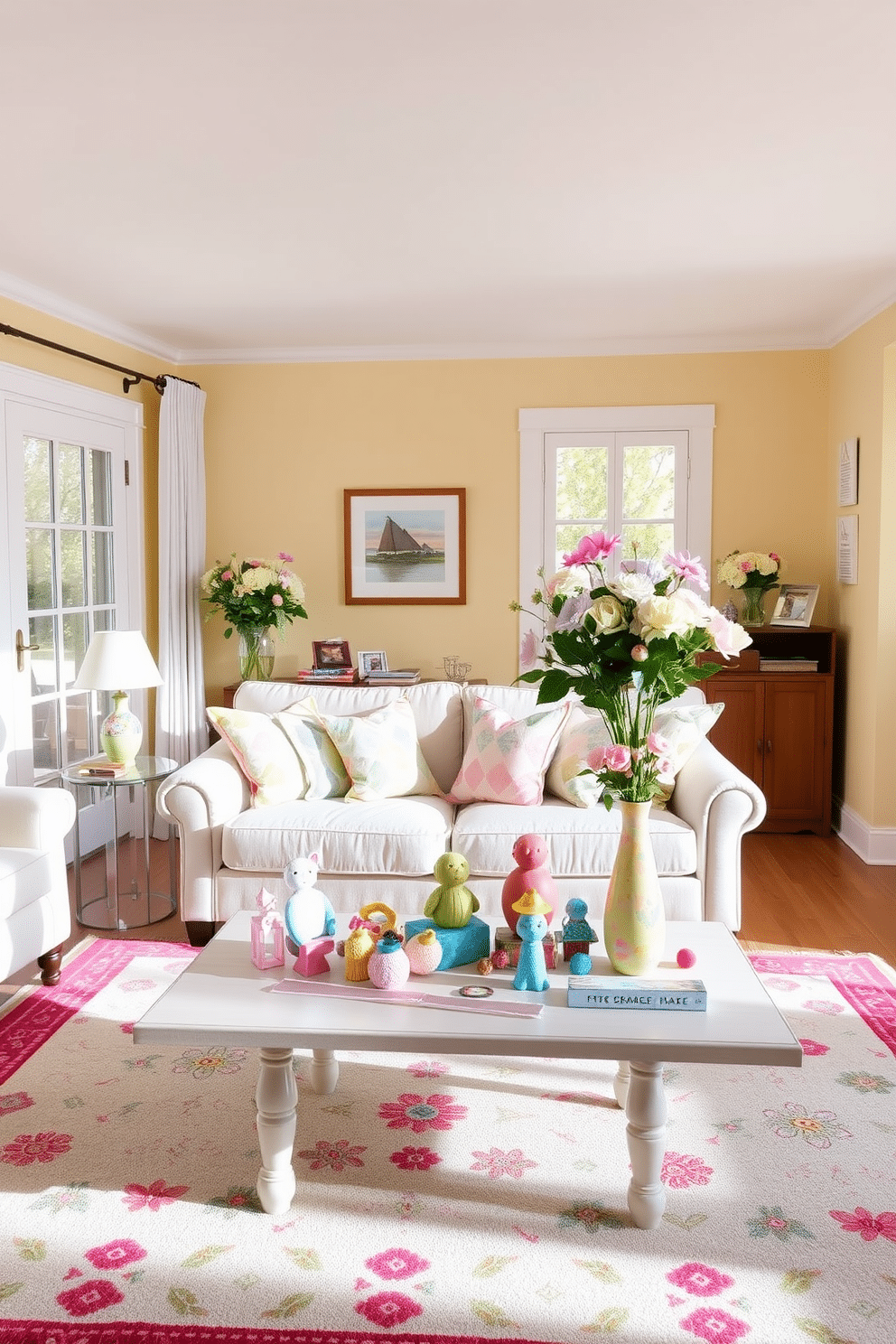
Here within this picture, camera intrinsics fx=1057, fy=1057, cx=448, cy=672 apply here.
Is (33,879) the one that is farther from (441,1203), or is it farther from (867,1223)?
(867,1223)

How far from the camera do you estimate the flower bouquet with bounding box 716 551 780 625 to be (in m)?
5.41

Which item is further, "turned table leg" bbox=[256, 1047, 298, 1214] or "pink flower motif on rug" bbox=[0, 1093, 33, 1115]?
"pink flower motif on rug" bbox=[0, 1093, 33, 1115]

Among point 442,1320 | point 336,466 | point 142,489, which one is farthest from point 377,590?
point 442,1320

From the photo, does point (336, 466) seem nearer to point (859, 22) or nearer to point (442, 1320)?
point (859, 22)

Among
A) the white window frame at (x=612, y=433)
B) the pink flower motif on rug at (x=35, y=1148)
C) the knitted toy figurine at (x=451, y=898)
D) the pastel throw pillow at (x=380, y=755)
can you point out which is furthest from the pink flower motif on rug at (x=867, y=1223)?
the white window frame at (x=612, y=433)

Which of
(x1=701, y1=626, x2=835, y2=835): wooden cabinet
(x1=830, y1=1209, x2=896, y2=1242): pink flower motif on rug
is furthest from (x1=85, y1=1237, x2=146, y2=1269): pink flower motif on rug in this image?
(x1=701, y1=626, x2=835, y2=835): wooden cabinet

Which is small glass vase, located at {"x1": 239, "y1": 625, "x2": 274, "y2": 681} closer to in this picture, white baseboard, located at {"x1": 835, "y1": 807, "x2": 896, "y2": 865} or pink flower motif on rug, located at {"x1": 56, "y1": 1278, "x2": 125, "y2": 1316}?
white baseboard, located at {"x1": 835, "y1": 807, "x2": 896, "y2": 865}

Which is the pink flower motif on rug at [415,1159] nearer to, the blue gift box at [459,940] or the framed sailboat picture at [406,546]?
the blue gift box at [459,940]

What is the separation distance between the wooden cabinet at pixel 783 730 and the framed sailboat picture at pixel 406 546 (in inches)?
60.6

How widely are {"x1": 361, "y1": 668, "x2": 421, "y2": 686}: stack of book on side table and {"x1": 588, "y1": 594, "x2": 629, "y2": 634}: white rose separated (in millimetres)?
3304

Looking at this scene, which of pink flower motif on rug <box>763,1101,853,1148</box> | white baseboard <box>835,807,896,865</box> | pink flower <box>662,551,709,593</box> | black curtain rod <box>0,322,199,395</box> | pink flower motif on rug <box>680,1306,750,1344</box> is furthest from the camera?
white baseboard <box>835,807,896,865</box>

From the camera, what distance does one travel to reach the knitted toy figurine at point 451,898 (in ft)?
7.94

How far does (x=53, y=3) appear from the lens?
222cm

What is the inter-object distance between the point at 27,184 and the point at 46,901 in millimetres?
2246
